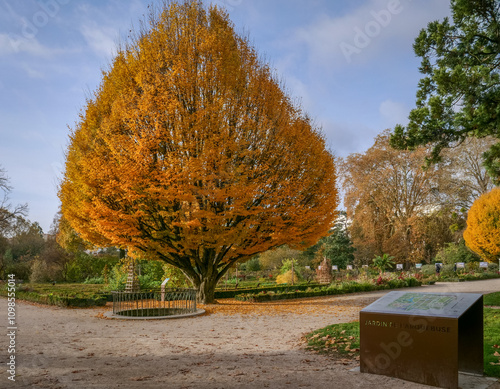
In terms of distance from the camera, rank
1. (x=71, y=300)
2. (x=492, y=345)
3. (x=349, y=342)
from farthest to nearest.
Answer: (x=71, y=300), (x=349, y=342), (x=492, y=345)

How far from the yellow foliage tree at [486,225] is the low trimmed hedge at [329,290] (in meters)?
6.02

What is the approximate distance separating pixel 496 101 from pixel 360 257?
2960cm

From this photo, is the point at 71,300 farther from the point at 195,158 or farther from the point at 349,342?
the point at 349,342

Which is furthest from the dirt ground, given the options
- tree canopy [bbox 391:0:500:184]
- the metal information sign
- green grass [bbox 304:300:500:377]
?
tree canopy [bbox 391:0:500:184]

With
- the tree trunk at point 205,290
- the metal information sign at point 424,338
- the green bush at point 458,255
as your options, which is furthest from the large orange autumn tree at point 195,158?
the green bush at point 458,255

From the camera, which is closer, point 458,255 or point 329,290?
point 329,290

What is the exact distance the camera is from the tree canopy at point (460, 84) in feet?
28.3

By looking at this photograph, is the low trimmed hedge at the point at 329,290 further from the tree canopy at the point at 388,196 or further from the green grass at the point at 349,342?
the tree canopy at the point at 388,196

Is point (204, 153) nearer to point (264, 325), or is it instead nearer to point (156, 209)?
point (156, 209)

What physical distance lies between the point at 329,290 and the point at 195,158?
1075cm

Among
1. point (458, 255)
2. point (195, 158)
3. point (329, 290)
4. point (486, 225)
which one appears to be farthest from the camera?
point (458, 255)

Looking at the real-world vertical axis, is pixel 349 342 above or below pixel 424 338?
below

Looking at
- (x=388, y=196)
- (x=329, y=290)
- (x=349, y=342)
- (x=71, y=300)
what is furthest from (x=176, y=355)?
(x=388, y=196)

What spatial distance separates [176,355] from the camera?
6527 mm
